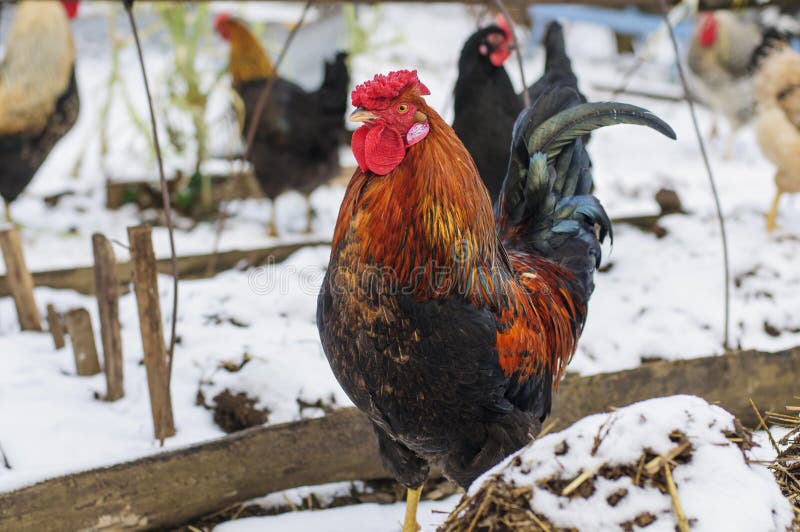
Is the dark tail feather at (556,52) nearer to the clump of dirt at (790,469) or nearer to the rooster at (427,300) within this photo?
the rooster at (427,300)

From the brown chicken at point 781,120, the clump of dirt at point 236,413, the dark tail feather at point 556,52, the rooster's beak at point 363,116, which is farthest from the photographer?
the brown chicken at point 781,120

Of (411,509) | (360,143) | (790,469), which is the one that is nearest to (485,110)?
(360,143)

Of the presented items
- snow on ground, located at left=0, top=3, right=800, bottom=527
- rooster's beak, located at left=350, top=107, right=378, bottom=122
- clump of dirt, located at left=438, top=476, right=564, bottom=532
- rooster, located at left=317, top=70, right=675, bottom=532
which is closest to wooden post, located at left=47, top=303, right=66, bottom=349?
snow on ground, located at left=0, top=3, right=800, bottom=527

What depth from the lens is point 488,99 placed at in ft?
11.3

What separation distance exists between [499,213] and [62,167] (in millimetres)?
5670

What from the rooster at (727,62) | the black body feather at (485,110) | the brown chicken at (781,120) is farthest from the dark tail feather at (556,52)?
the rooster at (727,62)

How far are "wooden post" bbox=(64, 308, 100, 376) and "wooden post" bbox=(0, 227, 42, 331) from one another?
40 cm

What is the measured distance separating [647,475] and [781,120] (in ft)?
13.6

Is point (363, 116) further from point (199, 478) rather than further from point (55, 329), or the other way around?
point (55, 329)

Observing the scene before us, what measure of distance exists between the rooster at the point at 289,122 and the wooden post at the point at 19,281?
2.25 metres

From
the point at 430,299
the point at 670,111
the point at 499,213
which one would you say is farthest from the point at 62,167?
the point at 670,111

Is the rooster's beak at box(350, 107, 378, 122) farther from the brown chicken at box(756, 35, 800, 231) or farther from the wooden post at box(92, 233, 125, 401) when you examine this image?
the brown chicken at box(756, 35, 800, 231)

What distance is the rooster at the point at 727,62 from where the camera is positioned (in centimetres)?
726

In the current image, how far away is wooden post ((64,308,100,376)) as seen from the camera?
9.05 ft
